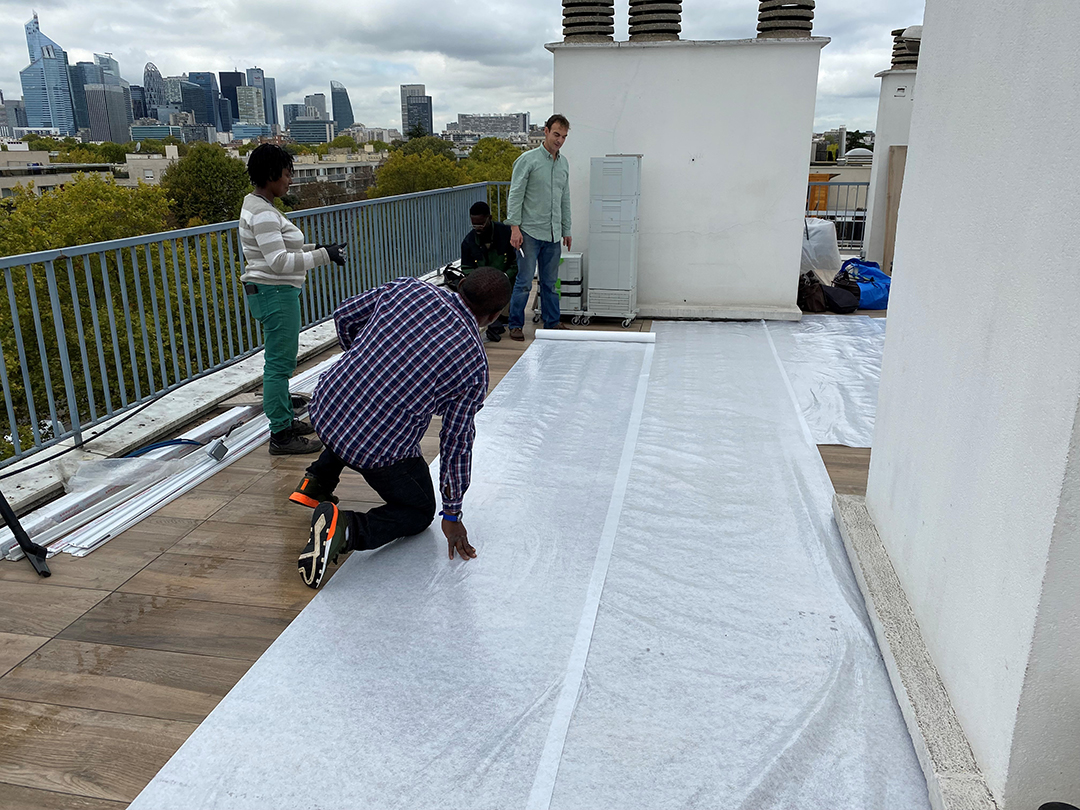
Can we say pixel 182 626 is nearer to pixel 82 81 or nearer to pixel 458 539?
pixel 458 539

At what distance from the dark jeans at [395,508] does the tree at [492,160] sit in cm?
6162

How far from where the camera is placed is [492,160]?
78.1 meters

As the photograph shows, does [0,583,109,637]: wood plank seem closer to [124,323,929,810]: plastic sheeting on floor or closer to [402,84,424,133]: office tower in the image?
[124,323,929,810]: plastic sheeting on floor

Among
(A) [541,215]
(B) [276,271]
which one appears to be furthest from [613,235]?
(B) [276,271]

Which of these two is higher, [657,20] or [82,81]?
[82,81]

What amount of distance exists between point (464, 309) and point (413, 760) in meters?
1.40

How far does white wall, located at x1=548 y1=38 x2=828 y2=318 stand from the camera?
6648mm

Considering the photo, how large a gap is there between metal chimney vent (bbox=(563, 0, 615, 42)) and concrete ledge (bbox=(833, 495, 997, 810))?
526cm

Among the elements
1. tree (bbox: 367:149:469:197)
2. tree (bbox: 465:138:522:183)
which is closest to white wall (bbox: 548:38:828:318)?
tree (bbox: 367:149:469:197)

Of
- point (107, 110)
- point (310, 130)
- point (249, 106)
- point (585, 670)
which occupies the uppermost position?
point (249, 106)

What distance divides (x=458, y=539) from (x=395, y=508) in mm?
281

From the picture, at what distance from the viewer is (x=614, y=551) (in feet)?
9.64

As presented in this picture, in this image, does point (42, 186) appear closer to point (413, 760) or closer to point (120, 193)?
point (120, 193)

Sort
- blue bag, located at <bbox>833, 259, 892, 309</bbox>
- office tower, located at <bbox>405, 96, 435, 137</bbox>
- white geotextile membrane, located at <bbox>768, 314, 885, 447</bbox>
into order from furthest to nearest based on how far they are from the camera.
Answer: office tower, located at <bbox>405, 96, 435, 137</bbox> < blue bag, located at <bbox>833, 259, 892, 309</bbox> < white geotextile membrane, located at <bbox>768, 314, 885, 447</bbox>
